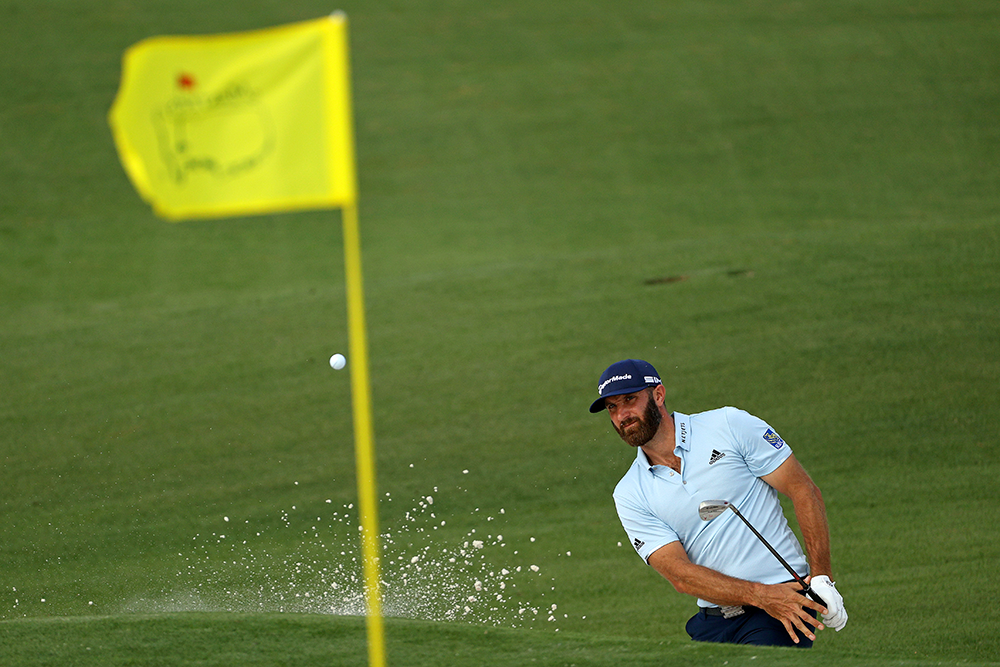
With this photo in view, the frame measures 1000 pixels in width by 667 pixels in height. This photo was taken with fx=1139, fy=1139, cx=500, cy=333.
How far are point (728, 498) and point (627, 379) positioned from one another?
618 mm

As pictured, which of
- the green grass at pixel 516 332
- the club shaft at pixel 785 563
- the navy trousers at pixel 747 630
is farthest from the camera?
the green grass at pixel 516 332

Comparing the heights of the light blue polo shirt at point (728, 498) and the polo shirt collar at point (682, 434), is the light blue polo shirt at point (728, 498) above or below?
below

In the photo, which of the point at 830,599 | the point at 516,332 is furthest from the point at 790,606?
the point at 516,332

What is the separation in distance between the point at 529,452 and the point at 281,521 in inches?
72.8

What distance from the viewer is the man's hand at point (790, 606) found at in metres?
4.27

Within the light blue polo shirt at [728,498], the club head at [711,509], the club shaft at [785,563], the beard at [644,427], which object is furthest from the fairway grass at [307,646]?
the beard at [644,427]

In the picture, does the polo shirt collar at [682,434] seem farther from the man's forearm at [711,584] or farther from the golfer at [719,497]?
the man's forearm at [711,584]

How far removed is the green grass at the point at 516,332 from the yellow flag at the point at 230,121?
188 centimetres

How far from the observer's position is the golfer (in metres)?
4.48

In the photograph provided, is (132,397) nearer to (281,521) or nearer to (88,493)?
(88,493)

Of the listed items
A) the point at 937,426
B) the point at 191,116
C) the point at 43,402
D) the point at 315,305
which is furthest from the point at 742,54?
the point at 191,116

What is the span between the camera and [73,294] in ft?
39.9

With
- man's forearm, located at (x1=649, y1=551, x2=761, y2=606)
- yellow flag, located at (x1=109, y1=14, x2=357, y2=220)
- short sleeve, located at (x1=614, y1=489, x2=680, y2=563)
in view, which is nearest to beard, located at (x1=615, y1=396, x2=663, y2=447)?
short sleeve, located at (x1=614, y1=489, x2=680, y2=563)

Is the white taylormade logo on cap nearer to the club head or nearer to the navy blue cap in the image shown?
the navy blue cap
